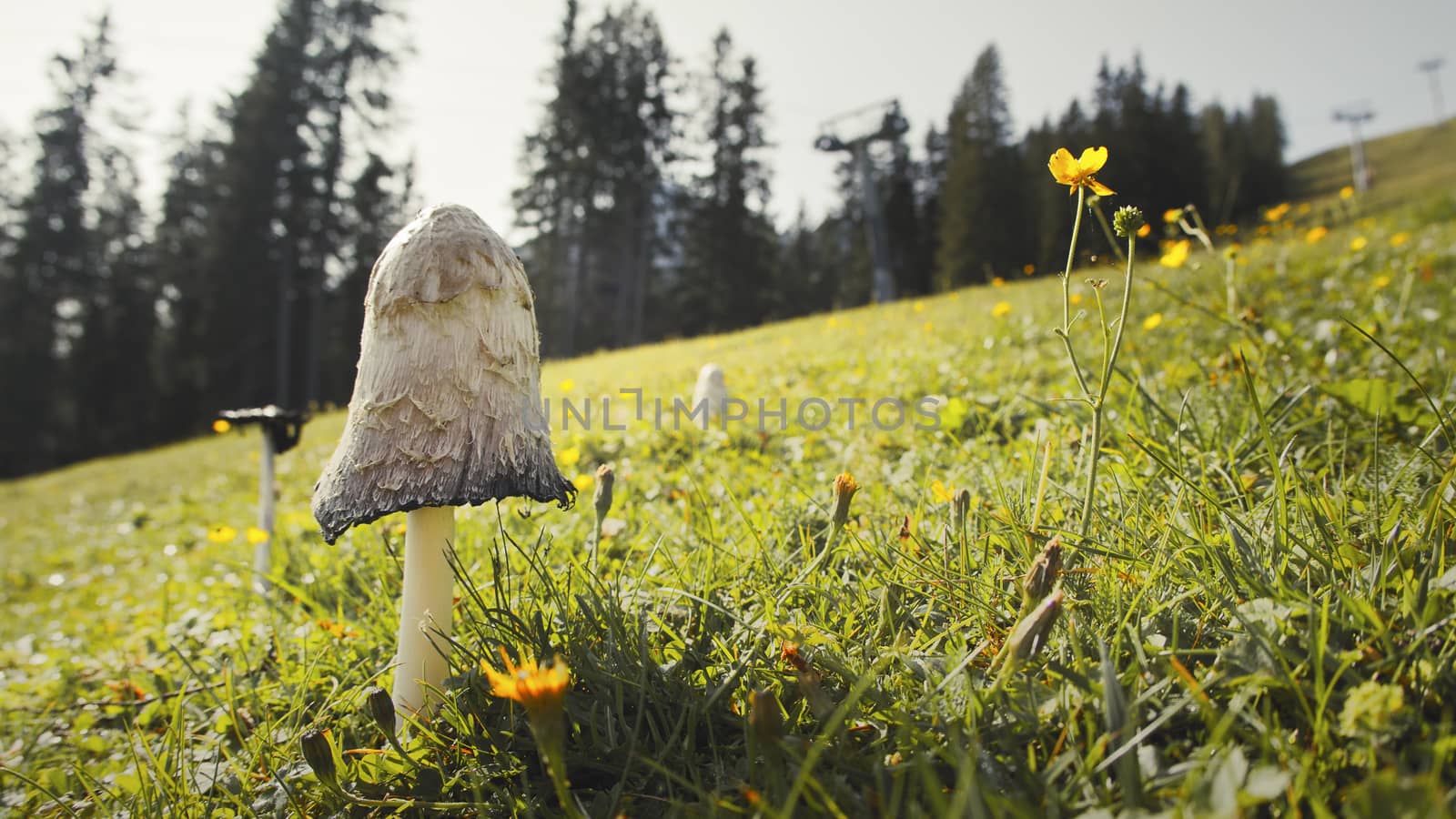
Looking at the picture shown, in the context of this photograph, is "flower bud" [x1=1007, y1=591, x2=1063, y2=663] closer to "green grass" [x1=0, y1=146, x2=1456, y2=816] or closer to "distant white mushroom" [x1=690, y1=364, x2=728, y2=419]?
"green grass" [x1=0, y1=146, x2=1456, y2=816]

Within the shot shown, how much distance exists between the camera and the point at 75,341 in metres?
23.1

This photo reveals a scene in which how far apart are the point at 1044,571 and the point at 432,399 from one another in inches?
38.6

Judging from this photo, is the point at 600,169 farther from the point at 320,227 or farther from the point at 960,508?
the point at 960,508

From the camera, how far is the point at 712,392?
3604 mm

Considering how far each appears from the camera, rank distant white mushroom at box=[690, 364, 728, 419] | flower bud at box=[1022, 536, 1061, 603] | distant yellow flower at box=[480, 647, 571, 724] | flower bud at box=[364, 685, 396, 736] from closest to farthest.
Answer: distant yellow flower at box=[480, 647, 571, 724]
flower bud at box=[1022, 536, 1061, 603]
flower bud at box=[364, 685, 396, 736]
distant white mushroom at box=[690, 364, 728, 419]

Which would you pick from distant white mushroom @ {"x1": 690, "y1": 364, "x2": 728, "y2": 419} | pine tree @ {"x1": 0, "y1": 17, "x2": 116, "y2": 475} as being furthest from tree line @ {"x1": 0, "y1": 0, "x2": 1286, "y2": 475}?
distant white mushroom @ {"x1": 690, "y1": 364, "x2": 728, "y2": 419}

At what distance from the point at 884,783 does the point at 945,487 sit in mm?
800

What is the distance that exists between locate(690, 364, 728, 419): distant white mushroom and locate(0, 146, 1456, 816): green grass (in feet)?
3.47

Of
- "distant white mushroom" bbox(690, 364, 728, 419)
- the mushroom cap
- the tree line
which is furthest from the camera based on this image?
the tree line

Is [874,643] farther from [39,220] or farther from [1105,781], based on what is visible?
[39,220]

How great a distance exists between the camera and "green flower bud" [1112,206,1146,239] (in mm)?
960

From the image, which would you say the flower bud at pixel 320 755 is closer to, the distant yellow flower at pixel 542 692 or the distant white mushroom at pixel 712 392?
the distant yellow flower at pixel 542 692

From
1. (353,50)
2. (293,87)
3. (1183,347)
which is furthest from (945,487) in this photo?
(293,87)

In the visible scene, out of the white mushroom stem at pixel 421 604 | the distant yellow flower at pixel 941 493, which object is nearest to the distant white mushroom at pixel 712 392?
the distant yellow flower at pixel 941 493
